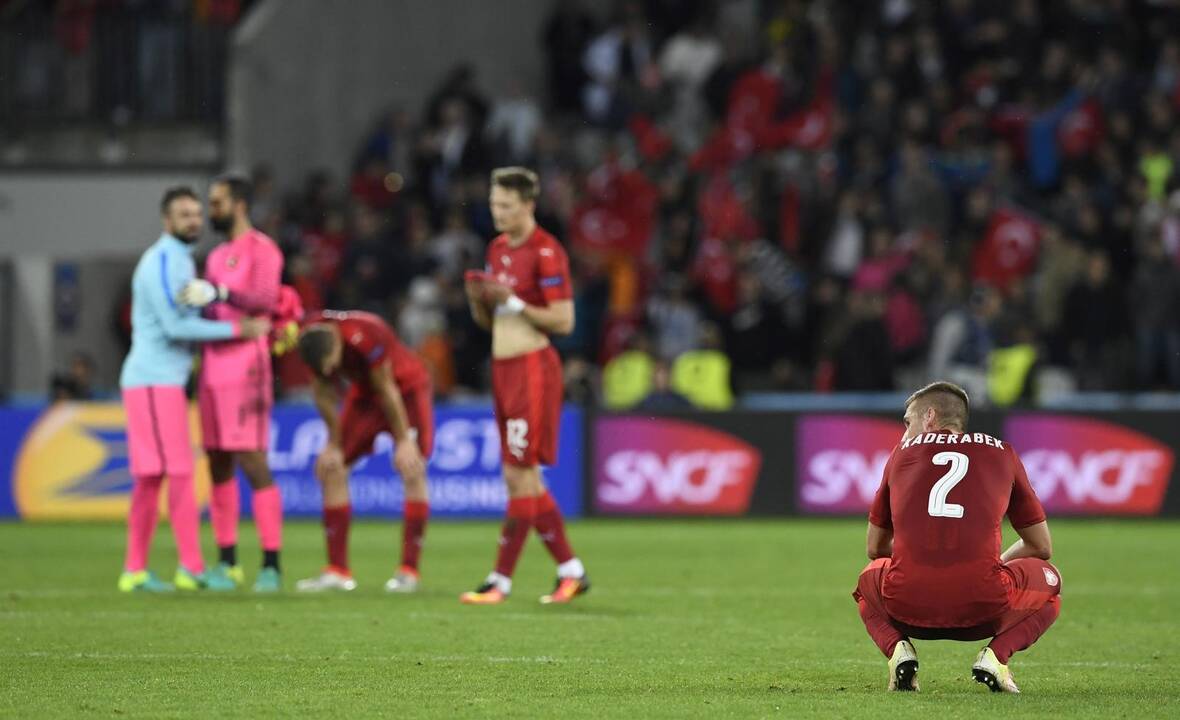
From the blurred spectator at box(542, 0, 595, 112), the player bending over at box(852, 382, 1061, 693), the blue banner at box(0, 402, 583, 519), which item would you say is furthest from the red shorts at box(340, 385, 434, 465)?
the blurred spectator at box(542, 0, 595, 112)

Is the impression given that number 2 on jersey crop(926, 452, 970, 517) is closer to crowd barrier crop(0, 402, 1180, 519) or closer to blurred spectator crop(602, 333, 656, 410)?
crowd barrier crop(0, 402, 1180, 519)

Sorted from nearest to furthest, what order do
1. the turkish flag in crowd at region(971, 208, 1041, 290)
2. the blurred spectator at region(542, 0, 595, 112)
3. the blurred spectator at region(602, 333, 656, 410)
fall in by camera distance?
the blurred spectator at region(602, 333, 656, 410) < the turkish flag in crowd at region(971, 208, 1041, 290) < the blurred spectator at region(542, 0, 595, 112)

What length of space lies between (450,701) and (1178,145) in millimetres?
15822

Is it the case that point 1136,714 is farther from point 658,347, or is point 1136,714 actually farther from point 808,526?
point 658,347

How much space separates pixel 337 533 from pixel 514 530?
143cm

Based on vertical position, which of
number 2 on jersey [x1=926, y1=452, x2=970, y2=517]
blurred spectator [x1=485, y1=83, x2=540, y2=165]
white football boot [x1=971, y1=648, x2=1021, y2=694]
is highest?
blurred spectator [x1=485, y1=83, x2=540, y2=165]

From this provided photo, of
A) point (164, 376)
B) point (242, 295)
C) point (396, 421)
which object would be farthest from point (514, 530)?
point (164, 376)

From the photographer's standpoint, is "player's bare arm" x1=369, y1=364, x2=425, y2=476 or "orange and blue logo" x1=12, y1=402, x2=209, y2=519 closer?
"player's bare arm" x1=369, y1=364, x2=425, y2=476

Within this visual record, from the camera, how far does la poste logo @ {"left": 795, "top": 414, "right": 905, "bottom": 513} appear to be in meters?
20.1

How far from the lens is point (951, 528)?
774cm

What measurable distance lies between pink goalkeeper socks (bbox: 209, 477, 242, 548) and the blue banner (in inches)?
305

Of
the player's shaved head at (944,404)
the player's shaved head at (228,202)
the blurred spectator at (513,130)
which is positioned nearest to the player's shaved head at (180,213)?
the player's shaved head at (228,202)

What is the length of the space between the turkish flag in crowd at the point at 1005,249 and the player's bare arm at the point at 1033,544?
14044 mm

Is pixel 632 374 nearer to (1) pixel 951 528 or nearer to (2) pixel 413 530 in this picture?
(2) pixel 413 530
